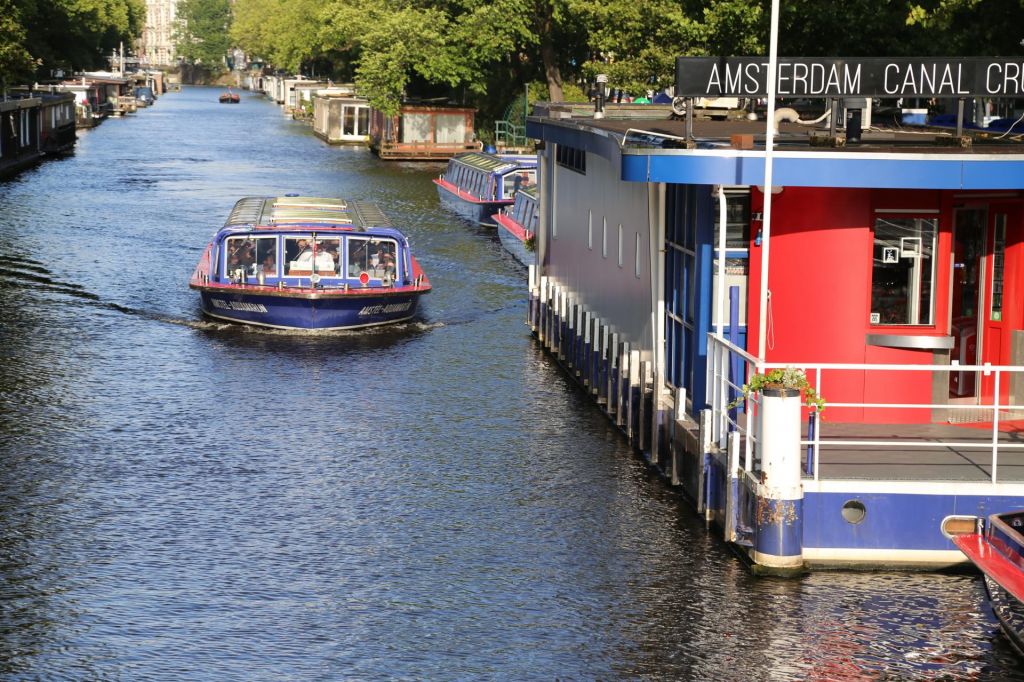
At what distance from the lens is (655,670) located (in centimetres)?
1600

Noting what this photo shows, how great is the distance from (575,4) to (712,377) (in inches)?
2210

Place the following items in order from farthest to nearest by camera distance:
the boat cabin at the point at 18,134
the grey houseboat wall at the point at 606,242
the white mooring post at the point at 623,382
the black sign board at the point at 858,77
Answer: the boat cabin at the point at 18,134 < the white mooring post at the point at 623,382 < the grey houseboat wall at the point at 606,242 < the black sign board at the point at 858,77

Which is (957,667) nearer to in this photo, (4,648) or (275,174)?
(4,648)

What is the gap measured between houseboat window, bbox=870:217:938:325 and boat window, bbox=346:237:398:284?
693 inches

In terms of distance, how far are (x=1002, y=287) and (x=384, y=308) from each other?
59.4 ft

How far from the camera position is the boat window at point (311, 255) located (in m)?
35.2

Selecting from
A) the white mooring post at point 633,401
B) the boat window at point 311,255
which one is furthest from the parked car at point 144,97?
the white mooring post at point 633,401

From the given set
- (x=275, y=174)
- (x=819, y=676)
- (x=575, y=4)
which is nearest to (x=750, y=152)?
(x=819, y=676)

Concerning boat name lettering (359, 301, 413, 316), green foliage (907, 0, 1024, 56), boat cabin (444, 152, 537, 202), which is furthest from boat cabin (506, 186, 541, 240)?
green foliage (907, 0, 1024, 56)

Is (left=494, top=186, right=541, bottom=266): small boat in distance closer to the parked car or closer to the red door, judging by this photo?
the red door

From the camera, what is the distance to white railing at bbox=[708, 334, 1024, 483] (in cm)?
1734

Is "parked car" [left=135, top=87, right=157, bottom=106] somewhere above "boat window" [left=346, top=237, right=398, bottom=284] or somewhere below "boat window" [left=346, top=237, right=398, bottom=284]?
above

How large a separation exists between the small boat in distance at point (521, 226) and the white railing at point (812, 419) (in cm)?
2709

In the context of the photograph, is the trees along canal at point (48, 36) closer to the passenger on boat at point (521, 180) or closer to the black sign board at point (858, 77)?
the passenger on boat at point (521, 180)
